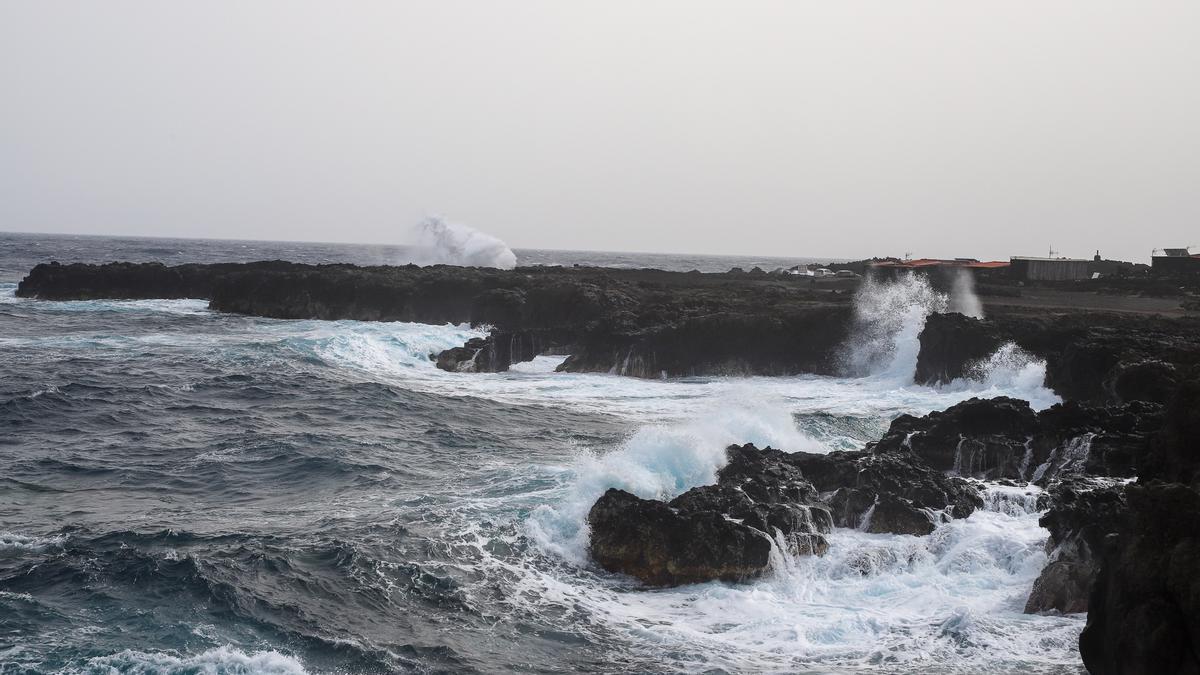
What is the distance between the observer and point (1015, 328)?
3172 cm

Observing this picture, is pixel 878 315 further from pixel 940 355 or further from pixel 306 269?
pixel 306 269

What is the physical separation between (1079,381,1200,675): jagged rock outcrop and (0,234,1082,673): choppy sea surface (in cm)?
133

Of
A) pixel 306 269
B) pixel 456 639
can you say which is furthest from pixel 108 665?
pixel 306 269

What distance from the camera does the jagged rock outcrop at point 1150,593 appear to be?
9.19m

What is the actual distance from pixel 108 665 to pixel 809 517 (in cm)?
935

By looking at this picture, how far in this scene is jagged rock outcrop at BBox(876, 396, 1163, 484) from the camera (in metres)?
18.2

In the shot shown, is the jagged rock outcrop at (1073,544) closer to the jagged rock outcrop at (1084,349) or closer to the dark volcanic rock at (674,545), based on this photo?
the dark volcanic rock at (674,545)

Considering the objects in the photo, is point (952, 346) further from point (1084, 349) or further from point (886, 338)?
point (1084, 349)

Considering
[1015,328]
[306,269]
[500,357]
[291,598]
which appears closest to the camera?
[291,598]

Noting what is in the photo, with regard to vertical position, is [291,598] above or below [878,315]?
below

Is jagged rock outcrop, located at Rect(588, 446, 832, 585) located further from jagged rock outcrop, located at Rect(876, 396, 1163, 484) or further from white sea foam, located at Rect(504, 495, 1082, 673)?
jagged rock outcrop, located at Rect(876, 396, 1163, 484)

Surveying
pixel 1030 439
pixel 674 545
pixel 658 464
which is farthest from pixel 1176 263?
pixel 674 545

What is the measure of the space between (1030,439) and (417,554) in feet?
38.0

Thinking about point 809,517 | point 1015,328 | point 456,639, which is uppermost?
point 1015,328
